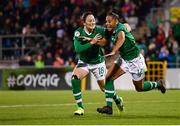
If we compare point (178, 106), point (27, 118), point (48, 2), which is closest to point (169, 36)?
point (48, 2)

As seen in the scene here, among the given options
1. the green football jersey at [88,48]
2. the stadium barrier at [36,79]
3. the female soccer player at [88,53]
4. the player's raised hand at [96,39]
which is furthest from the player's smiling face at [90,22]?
the stadium barrier at [36,79]

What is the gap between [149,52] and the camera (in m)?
31.6

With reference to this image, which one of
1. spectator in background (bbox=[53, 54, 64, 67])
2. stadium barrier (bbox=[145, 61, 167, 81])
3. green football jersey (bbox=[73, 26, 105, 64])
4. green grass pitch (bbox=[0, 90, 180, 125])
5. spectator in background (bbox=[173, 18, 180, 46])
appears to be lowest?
green grass pitch (bbox=[0, 90, 180, 125])

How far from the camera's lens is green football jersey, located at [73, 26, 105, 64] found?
53.1 feet

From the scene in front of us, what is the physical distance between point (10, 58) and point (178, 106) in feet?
59.7

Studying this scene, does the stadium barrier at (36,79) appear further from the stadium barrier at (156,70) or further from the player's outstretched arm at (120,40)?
the player's outstretched arm at (120,40)

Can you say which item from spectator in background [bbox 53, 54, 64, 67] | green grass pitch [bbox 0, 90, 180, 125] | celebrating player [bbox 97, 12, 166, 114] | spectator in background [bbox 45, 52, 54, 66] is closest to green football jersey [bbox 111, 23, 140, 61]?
celebrating player [bbox 97, 12, 166, 114]

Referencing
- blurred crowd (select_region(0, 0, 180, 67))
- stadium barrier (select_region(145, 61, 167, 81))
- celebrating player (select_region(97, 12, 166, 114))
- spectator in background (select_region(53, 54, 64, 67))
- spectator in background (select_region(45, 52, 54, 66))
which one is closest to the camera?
celebrating player (select_region(97, 12, 166, 114))

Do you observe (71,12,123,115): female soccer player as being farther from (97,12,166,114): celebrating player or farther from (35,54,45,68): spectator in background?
(35,54,45,68): spectator in background

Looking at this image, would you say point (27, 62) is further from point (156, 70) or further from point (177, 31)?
point (177, 31)

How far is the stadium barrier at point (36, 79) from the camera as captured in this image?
31516 millimetres

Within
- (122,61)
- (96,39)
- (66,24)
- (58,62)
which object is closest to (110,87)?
(122,61)

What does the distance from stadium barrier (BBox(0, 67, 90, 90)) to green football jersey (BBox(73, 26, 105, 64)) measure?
14.2 meters

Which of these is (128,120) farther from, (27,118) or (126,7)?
(126,7)
